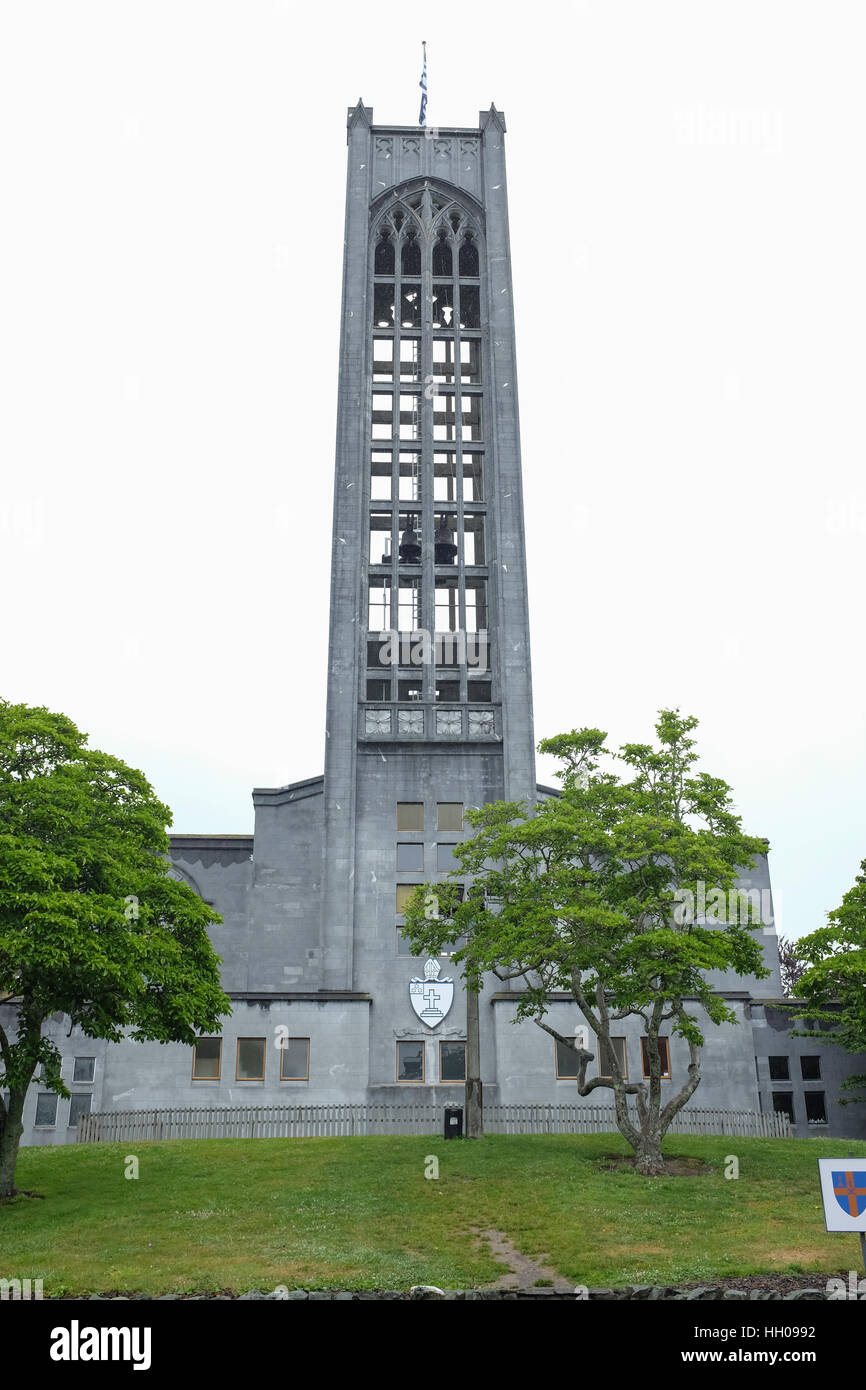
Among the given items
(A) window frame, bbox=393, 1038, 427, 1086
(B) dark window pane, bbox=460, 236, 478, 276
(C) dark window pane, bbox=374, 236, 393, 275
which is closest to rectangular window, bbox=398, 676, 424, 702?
(A) window frame, bbox=393, 1038, 427, 1086

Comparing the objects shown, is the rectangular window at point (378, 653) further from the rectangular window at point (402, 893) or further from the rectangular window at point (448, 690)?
the rectangular window at point (402, 893)

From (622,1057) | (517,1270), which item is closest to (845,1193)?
(517,1270)

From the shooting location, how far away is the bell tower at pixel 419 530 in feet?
173

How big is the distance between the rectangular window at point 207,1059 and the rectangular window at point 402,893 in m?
10.4

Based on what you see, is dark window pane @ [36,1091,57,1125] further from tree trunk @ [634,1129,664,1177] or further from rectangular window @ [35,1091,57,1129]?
tree trunk @ [634,1129,664,1177]

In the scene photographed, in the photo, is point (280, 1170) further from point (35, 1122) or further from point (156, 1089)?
point (35, 1122)

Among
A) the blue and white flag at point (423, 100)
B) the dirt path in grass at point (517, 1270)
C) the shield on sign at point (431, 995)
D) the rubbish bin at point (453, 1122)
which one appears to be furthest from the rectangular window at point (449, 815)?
the blue and white flag at point (423, 100)

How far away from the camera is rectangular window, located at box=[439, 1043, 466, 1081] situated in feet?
157

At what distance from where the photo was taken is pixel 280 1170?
31.1 m

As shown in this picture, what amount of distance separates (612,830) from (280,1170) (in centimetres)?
1390

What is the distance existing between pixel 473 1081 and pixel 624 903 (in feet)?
29.9

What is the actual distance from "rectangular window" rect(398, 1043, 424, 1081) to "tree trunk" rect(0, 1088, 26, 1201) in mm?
22110
